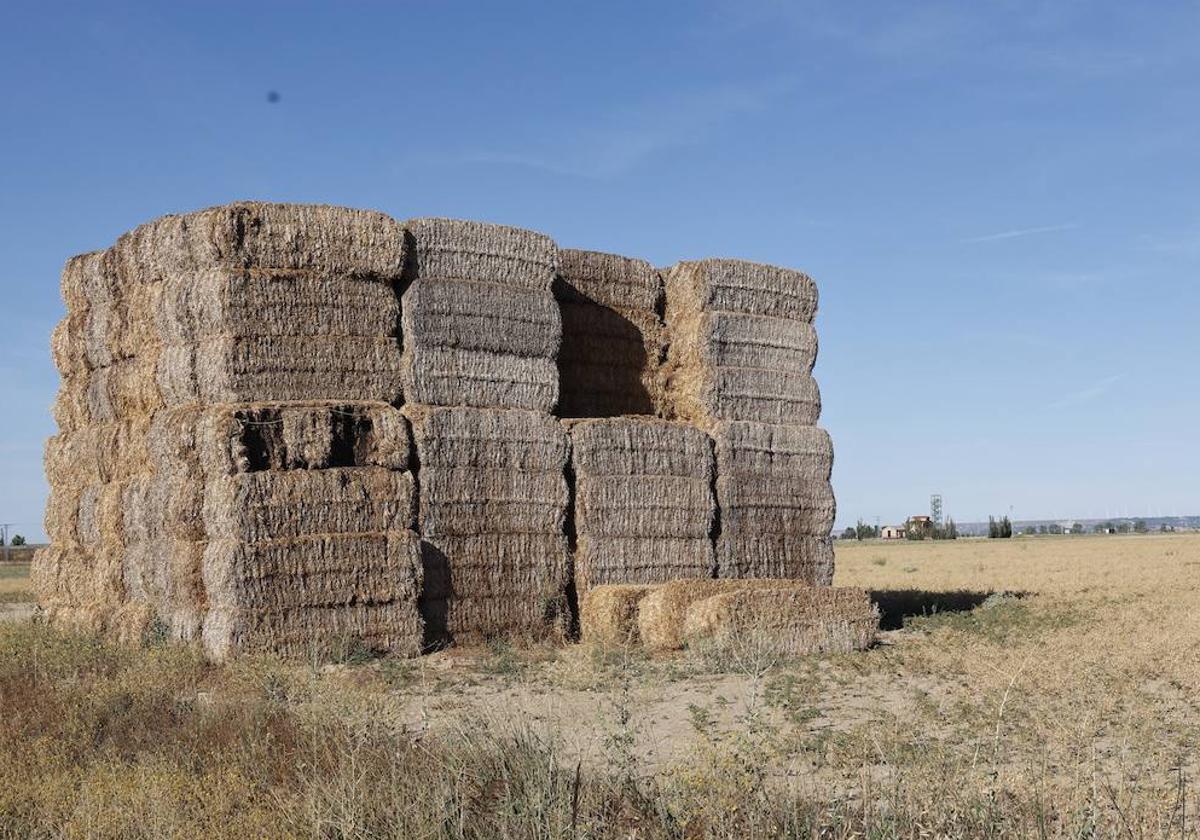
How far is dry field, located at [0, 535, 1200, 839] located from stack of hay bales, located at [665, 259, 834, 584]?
9.19 feet

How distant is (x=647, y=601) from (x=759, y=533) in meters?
3.36

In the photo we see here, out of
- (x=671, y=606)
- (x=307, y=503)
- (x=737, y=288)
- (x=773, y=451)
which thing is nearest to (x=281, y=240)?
(x=307, y=503)

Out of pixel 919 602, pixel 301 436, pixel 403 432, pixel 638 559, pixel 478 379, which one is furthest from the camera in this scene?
pixel 919 602

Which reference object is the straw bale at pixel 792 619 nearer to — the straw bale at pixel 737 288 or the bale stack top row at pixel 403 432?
the bale stack top row at pixel 403 432

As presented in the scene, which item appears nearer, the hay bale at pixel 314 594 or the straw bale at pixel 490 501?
the hay bale at pixel 314 594

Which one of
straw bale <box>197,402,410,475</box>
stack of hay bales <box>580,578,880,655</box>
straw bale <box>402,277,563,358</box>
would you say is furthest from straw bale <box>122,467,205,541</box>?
stack of hay bales <box>580,578,880,655</box>

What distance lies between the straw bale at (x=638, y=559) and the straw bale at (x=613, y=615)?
0.38 metres

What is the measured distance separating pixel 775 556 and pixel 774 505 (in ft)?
2.40

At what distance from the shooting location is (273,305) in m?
15.2

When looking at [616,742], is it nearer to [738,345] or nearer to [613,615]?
[613,615]

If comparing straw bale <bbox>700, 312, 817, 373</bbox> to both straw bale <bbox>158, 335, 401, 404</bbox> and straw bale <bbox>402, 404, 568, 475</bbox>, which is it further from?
straw bale <bbox>158, 335, 401, 404</bbox>

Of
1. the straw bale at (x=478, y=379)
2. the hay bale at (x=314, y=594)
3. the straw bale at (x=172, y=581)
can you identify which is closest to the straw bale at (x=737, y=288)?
the straw bale at (x=478, y=379)

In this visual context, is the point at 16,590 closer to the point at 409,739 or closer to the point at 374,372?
the point at 374,372

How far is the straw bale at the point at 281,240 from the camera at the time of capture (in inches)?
599
